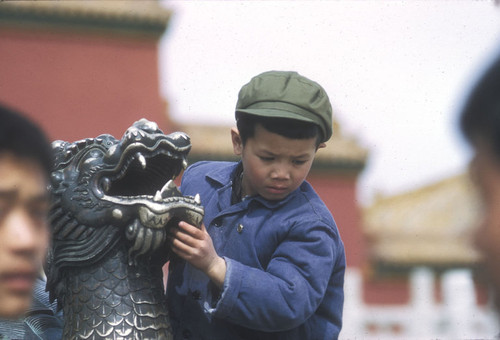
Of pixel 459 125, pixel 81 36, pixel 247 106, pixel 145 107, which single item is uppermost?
pixel 459 125

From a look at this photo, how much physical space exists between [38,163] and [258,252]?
0.92 m

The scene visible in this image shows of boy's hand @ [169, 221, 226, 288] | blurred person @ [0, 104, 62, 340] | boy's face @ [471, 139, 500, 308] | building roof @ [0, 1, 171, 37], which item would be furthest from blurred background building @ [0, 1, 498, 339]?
boy's face @ [471, 139, 500, 308]

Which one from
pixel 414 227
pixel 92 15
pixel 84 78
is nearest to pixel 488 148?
pixel 84 78

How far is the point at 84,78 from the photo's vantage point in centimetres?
1036

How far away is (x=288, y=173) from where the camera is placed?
1.50m

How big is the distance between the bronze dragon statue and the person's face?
2.13 feet

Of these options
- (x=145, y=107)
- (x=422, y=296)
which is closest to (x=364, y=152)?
(x=422, y=296)

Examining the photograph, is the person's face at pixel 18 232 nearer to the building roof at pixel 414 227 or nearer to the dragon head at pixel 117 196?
the dragon head at pixel 117 196

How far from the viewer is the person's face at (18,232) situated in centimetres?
63

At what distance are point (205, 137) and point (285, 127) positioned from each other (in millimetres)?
10033

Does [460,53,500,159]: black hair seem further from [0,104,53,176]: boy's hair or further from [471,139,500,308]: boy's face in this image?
[0,104,53,176]: boy's hair

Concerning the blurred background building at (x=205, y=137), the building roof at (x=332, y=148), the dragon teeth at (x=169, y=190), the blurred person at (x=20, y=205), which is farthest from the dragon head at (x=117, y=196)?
the building roof at (x=332, y=148)

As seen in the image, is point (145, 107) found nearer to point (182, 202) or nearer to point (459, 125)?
point (182, 202)

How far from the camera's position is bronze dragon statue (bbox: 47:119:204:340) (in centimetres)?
136
